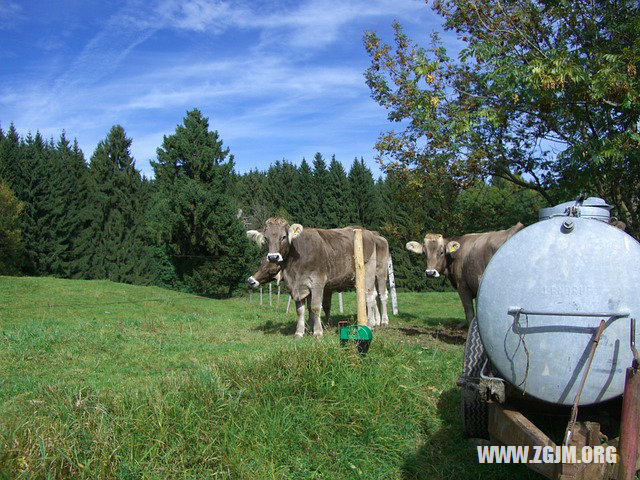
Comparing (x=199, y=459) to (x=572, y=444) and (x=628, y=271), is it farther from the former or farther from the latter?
(x=628, y=271)

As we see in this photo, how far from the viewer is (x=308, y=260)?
Result: 34.3 ft

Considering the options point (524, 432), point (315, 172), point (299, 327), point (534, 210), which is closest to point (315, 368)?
point (524, 432)

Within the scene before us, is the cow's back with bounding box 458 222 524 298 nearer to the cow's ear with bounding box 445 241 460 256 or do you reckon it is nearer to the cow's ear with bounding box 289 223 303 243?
the cow's ear with bounding box 445 241 460 256

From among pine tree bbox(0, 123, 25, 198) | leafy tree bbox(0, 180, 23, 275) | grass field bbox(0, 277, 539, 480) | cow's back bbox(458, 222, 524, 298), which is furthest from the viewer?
pine tree bbox(0, 123, 25, 198)

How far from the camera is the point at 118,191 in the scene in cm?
4891

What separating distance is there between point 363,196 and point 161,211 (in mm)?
23374

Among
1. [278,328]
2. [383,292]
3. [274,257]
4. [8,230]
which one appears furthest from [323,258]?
[8,230]

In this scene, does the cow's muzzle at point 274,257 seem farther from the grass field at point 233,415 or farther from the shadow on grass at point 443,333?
the shadow on grass at point 443,333

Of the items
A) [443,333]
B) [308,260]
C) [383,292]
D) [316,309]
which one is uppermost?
[308,260]

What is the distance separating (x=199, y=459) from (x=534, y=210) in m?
11.4

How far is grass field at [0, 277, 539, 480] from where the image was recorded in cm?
412

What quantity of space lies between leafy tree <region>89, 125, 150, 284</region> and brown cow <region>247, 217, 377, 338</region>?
121ft

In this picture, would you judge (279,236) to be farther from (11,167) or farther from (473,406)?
(11,167)

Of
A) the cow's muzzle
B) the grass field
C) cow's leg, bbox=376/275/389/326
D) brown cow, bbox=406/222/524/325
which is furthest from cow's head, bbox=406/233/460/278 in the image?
the grass field
